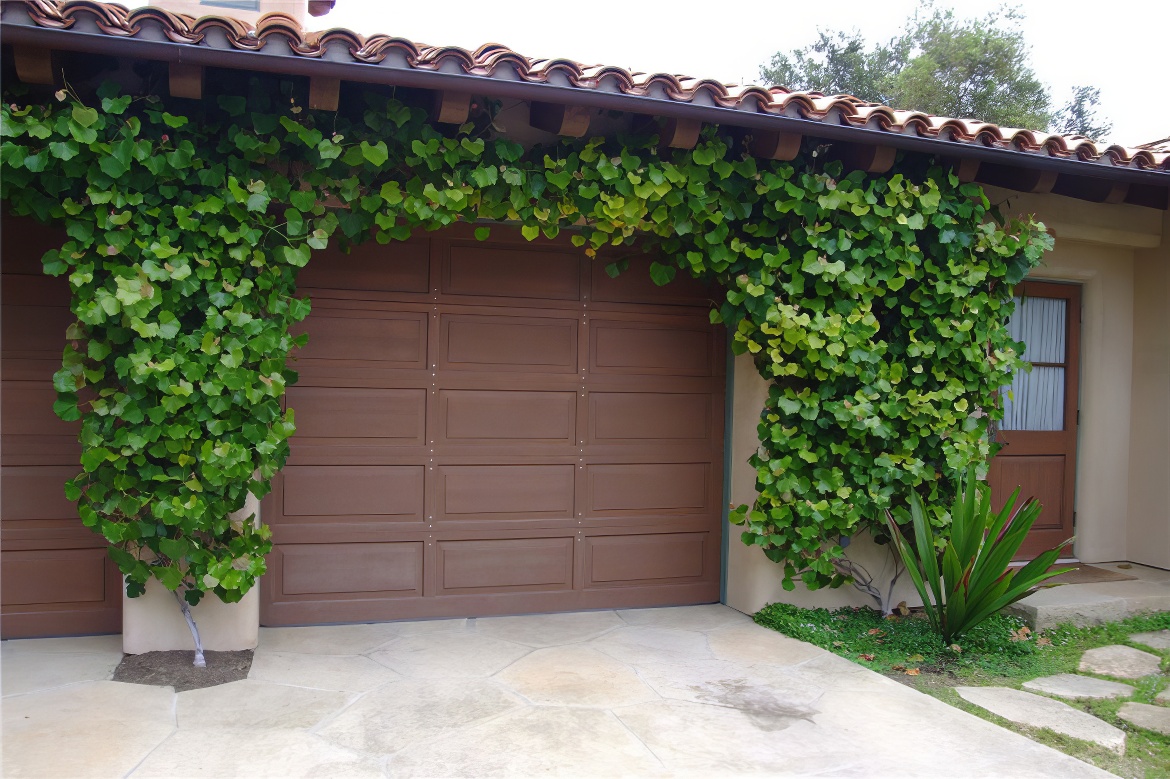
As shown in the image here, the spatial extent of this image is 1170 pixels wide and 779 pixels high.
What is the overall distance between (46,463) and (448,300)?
2.18m

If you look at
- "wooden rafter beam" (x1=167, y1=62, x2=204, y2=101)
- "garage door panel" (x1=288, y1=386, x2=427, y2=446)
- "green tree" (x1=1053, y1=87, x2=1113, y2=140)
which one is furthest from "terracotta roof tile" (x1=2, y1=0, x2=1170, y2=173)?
"green tree" (x1=1053, y1=87, x2=1113, y2=140)

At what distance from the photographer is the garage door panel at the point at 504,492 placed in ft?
16.3

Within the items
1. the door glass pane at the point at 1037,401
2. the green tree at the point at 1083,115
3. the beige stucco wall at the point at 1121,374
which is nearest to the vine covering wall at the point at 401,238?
the door glass pane at the point at 1037,401

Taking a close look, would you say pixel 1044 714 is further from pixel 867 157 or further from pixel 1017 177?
pixel 1017 177

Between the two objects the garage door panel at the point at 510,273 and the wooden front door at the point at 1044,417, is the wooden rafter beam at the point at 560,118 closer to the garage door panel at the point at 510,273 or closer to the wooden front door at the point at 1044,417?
the garage door panel at the point at 510,273

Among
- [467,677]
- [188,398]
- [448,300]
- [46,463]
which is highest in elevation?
[448,300]

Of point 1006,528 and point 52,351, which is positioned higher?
point 52,351

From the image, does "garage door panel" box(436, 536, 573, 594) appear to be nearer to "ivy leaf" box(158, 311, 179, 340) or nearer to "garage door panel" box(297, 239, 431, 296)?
"garage door panel" box(297, 239, 431, 296)

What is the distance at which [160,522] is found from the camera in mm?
3900

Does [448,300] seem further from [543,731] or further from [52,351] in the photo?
[543,731]

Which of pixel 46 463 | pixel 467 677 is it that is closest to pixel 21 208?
pixel 46 463

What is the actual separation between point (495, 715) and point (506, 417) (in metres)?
1.92

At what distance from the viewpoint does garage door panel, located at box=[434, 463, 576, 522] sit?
4.98m

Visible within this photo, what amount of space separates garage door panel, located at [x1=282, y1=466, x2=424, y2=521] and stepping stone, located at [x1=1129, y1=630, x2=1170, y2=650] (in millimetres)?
4094
